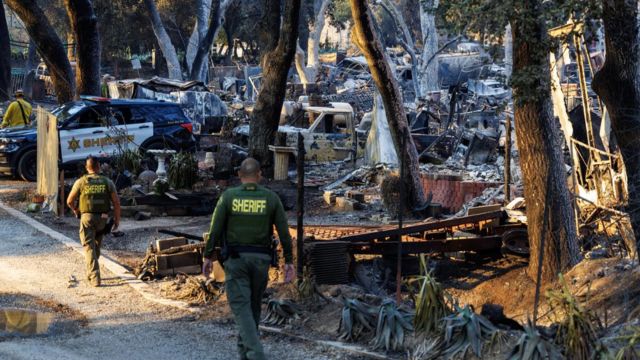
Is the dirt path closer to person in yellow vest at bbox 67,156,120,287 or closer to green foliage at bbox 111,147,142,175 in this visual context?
person in yellow vest at bbox 67,156,120,287

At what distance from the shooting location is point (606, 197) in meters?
13.3

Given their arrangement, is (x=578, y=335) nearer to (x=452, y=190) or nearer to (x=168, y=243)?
(x=168, y=243)

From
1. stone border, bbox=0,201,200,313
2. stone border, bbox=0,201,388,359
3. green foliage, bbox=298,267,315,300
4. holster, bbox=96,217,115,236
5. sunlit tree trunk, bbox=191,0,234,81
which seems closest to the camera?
stone border, bbox=0,201,388,359

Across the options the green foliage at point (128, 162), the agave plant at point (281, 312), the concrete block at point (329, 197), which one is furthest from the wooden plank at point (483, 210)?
the green foliage at point (128, 162)

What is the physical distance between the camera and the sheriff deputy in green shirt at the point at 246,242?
7473 millimetres

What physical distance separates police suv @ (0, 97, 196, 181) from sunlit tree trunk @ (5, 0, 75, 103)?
12.6 ft

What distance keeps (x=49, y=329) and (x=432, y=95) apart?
32.3 metres

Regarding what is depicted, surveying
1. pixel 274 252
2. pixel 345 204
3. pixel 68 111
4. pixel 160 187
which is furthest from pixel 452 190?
pixel 274 252

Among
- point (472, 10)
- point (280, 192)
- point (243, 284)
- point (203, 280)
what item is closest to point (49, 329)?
point (203, 280)

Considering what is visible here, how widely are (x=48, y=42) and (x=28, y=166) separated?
5112 mm

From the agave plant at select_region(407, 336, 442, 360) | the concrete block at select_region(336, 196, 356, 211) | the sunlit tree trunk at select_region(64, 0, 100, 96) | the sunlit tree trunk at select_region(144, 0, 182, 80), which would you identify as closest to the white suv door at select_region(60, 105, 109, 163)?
the sunlit tree trunk at select_region(64, 0, 100, 96)

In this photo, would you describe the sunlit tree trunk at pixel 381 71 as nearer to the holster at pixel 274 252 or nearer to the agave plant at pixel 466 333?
the holster at pixel 274 252

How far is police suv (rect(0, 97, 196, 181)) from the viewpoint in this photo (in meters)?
21.6

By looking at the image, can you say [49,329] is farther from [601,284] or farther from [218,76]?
[218,76]
